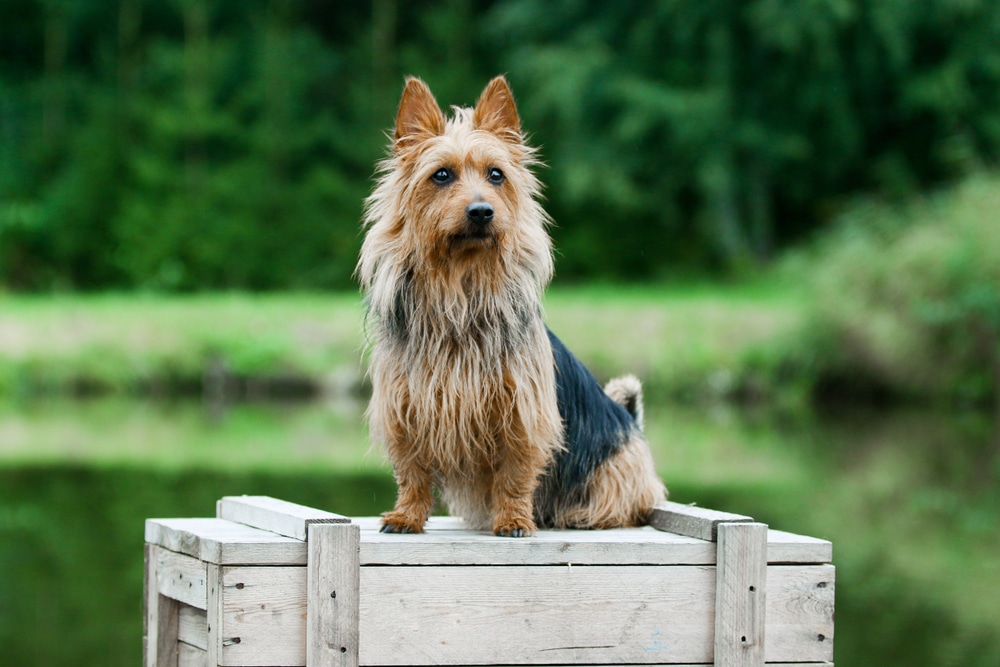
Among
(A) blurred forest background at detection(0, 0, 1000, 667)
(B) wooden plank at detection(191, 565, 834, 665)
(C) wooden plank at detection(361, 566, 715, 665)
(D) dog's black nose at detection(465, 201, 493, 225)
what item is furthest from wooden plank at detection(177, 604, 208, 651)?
(A) blurred forest background at detection(0, 0, 1000, 667)

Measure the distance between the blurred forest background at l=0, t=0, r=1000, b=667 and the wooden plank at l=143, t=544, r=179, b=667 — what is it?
1.70 m

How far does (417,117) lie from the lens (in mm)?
3771

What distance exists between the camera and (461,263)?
3.67 metres

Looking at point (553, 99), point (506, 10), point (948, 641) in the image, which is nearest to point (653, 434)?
point (948, 641)

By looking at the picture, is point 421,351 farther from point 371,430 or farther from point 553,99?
point 553,99

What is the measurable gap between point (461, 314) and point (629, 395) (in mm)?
1140

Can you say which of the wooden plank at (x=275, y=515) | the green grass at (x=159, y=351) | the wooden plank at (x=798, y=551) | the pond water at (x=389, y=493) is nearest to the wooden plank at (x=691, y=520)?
the wooden plank at (x=798, y=551)

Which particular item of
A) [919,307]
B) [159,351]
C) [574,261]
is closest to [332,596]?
[919,307]

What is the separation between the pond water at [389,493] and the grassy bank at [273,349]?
1160 mm

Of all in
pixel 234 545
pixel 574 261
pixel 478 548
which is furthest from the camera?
pixel 574 261

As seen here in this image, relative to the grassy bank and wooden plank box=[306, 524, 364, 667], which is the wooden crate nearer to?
wooden plank box=[306, 524, 364, 667]

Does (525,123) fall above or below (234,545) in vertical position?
above

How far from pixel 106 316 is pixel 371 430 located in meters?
13.6

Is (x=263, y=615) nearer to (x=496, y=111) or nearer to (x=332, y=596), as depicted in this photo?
(x=332, y=596)
